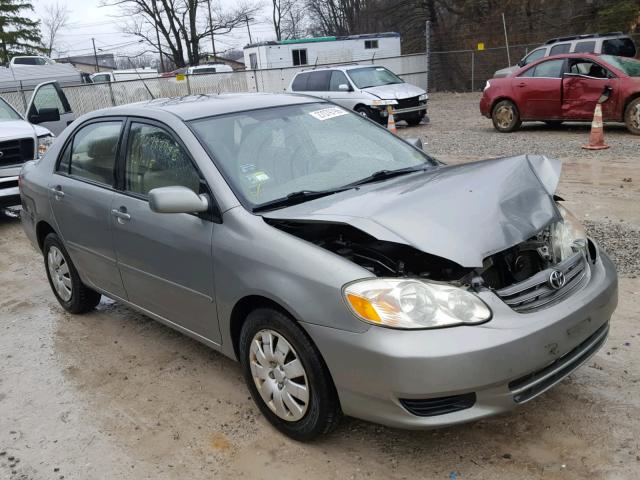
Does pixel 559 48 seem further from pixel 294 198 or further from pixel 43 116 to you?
pixel 294 198

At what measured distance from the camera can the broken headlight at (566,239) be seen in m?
3.15

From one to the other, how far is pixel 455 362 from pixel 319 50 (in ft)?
93.2

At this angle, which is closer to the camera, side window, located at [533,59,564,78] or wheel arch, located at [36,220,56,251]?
wheel arch, located at [36,220,56,251]

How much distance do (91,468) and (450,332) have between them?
1.90 m

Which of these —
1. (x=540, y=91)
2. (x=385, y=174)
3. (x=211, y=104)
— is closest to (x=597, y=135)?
(x=540, y=91)

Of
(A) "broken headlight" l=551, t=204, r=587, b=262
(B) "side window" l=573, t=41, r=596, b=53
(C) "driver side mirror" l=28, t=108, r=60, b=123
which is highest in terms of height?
(B) "side window" l=573, t=41, r=596, b=53

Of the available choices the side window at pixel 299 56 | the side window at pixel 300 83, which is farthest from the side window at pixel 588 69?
the side window at pixel 299 56

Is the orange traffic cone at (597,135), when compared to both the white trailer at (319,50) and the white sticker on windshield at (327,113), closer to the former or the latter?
the white sticker on windshield at (327,113)

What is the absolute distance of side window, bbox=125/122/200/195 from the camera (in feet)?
11.7

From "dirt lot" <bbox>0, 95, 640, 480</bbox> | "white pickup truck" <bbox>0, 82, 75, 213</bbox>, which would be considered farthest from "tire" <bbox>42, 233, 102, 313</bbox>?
"white pickup truck" <bbox>0, 82, 75, 213</bbox>

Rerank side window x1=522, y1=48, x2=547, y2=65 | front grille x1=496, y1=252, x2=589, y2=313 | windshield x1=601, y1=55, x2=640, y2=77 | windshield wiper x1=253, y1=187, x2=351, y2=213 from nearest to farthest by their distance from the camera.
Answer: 1. front grille x1=496, y1=252, x2=589, y2=313
2. windshield wiper x1=253, y1=187, x2=351, y2=213
3. windshield x1=601, y1=55, x2=640, y2=77
4. side window x1=522, y1=48, x2=547, y2=65

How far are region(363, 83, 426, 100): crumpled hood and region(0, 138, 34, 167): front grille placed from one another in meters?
8.97

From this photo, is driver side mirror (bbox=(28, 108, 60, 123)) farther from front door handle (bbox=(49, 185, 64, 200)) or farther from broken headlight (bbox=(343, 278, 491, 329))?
broken headlight (bbox=(343, 278, 491, 329))

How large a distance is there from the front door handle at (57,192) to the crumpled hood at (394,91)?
1174 centimetres
